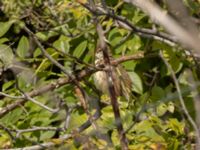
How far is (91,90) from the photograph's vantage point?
210 centimetres

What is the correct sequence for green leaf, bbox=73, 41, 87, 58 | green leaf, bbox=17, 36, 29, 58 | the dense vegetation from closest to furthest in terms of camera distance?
the dense vegetation → green leaf, bbox=17, 36, 29, 58 → green leaf, bbox=73, 41, 87, 58

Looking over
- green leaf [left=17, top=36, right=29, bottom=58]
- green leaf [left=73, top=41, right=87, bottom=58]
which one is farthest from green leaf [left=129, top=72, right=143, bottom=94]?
green leaf [left=17, top=36, right=29, bottom=58]

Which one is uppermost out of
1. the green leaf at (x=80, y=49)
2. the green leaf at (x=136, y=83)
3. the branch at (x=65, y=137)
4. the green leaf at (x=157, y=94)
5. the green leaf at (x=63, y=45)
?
the green leaf at (x=63, y=45)

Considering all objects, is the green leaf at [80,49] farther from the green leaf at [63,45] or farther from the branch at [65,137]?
the branch at [65,137]

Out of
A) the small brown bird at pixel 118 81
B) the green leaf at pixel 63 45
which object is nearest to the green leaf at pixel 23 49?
the green leaf at pixel 63 45

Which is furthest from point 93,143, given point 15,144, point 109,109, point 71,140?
point 15,144

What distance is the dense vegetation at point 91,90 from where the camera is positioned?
1.58 m

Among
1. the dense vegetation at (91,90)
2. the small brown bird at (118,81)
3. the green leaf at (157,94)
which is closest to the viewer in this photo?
the dense vegetation at (91,90)

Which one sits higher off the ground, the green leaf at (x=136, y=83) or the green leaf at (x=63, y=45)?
the green leaf at (x=63, y=45)

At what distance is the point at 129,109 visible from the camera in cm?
177

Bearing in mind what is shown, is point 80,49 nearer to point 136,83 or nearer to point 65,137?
point 136,83

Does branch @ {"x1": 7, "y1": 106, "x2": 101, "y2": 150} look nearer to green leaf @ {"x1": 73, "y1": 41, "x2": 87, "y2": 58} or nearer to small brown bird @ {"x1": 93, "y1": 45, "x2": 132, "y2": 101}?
small brown bird @ {"x1": 93, "y1": 45, "x2": 132, "y2": 101}

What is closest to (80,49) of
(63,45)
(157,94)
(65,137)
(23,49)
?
(63,45)

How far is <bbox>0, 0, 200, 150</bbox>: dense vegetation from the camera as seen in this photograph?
1581 millimetres
